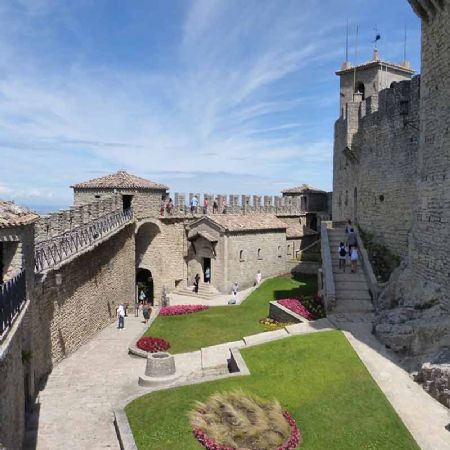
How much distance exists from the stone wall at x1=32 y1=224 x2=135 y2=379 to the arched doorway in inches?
179

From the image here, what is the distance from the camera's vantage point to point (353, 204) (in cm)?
2773

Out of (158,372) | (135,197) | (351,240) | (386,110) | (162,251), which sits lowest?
(158,372)

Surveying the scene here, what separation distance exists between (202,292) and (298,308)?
472 inches

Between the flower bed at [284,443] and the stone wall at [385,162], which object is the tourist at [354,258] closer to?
the stone wall at [385,162]

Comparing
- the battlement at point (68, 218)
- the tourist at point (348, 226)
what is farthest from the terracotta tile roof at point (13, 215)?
the tourist at point (348, 226)

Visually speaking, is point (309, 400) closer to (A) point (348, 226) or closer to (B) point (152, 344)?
(B) point (152, 344)

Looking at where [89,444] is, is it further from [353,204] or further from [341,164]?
[341,164]

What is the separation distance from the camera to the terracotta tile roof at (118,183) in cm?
2894

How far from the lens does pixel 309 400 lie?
467 inches

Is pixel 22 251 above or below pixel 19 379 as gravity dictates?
above

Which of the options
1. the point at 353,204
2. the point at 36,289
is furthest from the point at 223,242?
the point at 36,289

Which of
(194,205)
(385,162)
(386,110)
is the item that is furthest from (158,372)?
Answer: (194,205)

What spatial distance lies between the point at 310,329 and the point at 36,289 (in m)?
9.35

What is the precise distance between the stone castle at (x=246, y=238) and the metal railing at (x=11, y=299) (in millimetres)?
31
